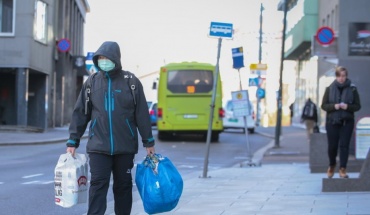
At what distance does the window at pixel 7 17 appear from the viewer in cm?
3369

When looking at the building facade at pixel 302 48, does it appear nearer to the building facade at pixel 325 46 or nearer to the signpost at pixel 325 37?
the building facade at pixel 325 46

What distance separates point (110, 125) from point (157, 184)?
0.70 m

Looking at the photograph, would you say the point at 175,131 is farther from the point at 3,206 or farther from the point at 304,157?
the point at 3,206

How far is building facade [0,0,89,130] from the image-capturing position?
1323 inches

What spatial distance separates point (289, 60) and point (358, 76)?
44447mm

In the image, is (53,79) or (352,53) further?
(53,79)

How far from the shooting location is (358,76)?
16719 millimetres

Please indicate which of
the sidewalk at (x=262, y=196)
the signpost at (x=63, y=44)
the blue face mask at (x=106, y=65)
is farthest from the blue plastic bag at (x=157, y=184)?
the signpost at (x=63, y=44)

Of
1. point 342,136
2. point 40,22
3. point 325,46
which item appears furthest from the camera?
point 40,22

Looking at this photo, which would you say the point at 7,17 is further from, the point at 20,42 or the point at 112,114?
the point at 112,114

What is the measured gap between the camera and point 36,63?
1380 inches

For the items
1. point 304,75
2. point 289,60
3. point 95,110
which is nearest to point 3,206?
point 95,110

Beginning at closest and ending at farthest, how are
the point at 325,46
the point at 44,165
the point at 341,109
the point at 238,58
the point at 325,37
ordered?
1. the point at 341,109
2. the point at 44,165
3. the point at 238,58
4. the point at 325,46
5. the point at 325,37

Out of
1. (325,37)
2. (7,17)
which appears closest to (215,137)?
(325,37)
